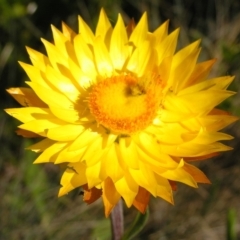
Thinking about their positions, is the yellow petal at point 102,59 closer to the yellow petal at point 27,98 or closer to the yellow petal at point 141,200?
the yellow petal at point 27,98

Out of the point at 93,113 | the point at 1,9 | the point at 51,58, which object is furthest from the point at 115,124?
the point at 1,9

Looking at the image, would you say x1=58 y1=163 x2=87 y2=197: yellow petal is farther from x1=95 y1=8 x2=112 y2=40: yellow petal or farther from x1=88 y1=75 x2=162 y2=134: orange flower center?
x1=95 y1=8 x2=112 y2=40: yellow petal

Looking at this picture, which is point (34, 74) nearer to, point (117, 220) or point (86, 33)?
point (86, 33)

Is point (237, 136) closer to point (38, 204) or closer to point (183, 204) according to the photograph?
point (183, 204)

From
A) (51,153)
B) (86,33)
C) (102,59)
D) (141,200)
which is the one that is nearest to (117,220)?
(141,200)

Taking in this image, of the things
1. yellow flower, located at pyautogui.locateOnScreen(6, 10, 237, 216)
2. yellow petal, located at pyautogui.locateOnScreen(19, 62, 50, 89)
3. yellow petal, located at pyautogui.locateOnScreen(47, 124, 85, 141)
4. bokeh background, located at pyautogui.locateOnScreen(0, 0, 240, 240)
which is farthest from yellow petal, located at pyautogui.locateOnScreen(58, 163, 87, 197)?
bokeh background, located at pyautogui.locateOnScreen(0, 0, 240, 240)

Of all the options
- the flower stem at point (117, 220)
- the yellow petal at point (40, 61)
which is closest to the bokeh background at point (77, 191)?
the flower stem at point (117, 220)
